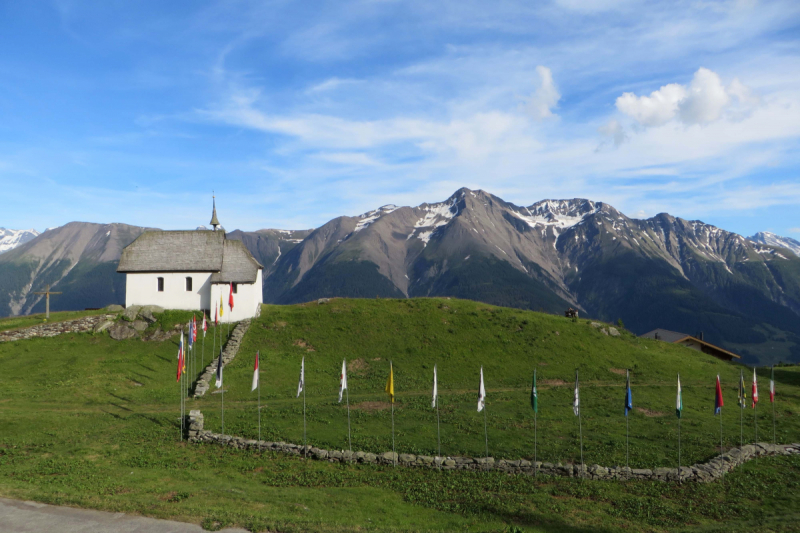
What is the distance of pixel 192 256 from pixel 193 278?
3338mm

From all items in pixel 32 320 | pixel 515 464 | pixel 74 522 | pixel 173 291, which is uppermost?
pixel 173 291

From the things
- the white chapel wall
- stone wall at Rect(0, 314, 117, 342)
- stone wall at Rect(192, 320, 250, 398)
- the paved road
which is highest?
the white chapel wall

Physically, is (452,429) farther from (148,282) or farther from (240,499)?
(148,282)

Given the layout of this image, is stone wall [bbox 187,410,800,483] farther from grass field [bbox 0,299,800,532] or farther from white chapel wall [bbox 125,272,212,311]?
white chapel wall [bbox 125,272,212,311]

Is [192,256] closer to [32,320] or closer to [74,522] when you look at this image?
[32,320]

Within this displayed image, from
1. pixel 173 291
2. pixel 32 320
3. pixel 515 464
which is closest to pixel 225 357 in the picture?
pixel 173 291

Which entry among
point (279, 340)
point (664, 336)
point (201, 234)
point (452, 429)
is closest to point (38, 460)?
point (452, 429)


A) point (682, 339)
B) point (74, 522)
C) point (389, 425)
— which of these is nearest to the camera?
point (74, 522)

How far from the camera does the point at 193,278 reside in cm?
6694

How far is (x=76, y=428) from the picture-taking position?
1385 inches

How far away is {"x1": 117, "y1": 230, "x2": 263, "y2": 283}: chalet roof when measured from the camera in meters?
66.8

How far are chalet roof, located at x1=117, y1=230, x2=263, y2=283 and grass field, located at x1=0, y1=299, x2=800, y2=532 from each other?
280 inches

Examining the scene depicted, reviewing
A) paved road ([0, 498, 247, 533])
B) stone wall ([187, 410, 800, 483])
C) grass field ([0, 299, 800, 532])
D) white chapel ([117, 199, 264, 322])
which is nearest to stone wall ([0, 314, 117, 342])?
grass field ([0, 299, 800, 532])

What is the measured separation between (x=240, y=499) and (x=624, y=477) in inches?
844
